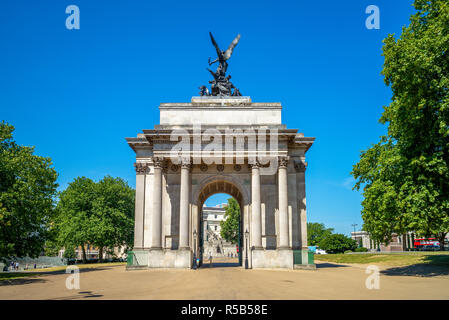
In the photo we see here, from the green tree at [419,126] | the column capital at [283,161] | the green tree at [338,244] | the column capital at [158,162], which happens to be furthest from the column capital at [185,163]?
the green tree at [338,244]

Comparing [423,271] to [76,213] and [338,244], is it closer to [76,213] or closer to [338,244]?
[76,213]

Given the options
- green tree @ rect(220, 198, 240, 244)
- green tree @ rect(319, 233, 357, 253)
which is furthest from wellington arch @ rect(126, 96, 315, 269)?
green tree @ rect(319, 233, 357, 253)

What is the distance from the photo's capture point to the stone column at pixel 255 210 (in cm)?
3244

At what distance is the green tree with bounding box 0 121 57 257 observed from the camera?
2800cm

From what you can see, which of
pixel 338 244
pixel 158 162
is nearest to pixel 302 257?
pixel 158 162

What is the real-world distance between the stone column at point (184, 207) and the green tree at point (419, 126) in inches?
612

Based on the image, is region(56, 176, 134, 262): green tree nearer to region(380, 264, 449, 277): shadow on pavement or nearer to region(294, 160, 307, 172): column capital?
region(294, 160, 307, 172): column capital

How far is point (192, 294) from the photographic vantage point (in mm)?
14781

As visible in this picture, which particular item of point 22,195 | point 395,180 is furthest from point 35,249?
point 395,180

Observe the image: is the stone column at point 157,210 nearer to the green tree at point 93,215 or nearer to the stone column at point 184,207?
the stone column at point 184,207

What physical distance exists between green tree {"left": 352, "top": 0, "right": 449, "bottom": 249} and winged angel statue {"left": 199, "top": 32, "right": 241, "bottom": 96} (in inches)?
702

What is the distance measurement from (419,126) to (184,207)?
1955 centimetres

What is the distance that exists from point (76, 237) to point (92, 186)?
8960 mm
